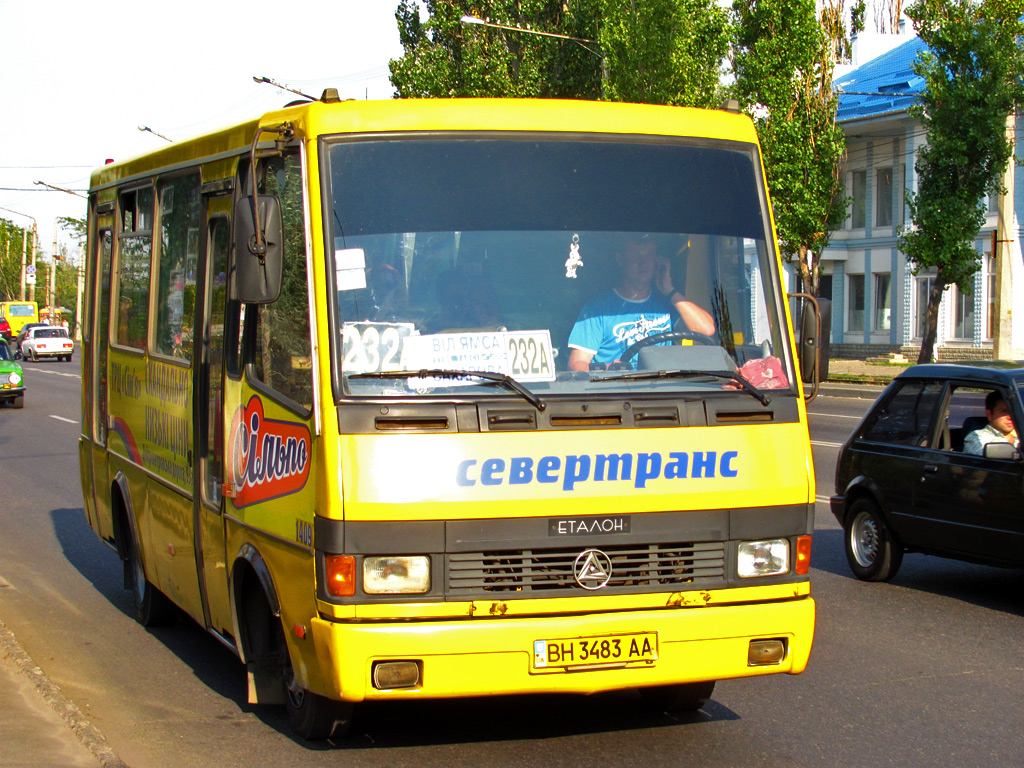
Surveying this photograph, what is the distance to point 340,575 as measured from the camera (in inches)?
183

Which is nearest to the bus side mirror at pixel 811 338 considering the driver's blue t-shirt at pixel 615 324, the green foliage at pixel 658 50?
the driver's blue t-shirt at pixel 615 324

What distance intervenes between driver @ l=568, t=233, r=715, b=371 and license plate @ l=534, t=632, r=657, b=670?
40.8 inches

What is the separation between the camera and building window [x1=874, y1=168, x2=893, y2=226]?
44.4 meters

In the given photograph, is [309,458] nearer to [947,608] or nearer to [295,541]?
[295,541]

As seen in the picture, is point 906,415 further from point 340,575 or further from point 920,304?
point 920,304

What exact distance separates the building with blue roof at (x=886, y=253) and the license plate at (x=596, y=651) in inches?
1427

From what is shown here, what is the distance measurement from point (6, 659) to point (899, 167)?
40895 millimetres

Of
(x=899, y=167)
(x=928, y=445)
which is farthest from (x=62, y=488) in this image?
(x=899, y=167)

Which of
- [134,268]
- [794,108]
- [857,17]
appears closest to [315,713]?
[134,268]

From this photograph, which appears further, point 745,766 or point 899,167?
point 899,167

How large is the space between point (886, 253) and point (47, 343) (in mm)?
41221

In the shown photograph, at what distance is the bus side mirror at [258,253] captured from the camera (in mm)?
4891

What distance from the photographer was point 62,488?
14.7 metres

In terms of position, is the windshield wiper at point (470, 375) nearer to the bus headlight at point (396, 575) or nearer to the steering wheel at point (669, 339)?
the steering wheel at point (669, 339)
